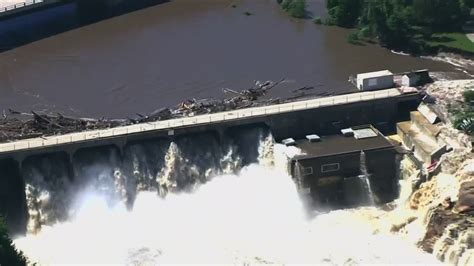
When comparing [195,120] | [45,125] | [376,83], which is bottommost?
[195,120]

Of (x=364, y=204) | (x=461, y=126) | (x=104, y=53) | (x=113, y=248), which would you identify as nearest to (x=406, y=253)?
(x=364, y=204)

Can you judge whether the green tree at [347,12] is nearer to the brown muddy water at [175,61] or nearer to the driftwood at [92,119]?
the brown muddy water at [175,61]

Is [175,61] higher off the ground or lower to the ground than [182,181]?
higher

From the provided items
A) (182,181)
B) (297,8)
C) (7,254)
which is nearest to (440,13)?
(297,8)

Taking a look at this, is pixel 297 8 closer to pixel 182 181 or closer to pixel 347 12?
pixel 347 12

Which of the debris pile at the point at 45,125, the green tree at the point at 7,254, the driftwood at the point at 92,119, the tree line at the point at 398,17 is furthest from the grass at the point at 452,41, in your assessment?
the green tree at the point at 7,254

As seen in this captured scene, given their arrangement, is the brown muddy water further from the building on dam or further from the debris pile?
the building on dam

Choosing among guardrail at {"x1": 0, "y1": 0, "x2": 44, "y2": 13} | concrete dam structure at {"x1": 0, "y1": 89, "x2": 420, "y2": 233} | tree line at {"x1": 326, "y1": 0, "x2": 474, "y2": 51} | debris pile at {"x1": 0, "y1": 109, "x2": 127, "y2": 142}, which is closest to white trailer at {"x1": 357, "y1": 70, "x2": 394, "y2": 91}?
concrete dam structure at {"x1": 0, "y1": 89, "x2": 420, "y2": 233}
